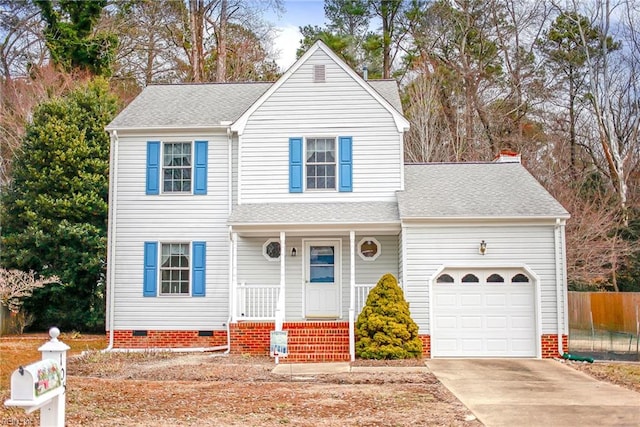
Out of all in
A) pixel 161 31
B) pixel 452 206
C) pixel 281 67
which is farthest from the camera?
pixel 281 67

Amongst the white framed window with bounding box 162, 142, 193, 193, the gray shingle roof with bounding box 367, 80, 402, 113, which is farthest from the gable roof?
the white framed window with bounding box 162, 142, 193, 193

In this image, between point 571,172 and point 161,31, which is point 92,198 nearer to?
point 161,31

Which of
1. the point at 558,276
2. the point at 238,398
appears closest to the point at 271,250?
the point at 558,276

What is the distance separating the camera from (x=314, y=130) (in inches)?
691

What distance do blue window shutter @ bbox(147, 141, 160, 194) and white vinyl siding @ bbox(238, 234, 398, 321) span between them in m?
2.63

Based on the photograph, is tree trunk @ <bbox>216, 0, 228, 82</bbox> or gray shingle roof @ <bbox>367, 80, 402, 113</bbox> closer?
gray shingle roof @ <bbox>367, 80, 402, 113</bbox>

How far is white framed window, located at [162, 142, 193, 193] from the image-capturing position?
706 inches

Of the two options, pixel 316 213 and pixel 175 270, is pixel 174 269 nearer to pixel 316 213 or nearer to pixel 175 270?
pixel 175 270

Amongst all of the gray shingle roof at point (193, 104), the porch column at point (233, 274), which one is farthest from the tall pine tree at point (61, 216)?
the porch column at point (233, 274)

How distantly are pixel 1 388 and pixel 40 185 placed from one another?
11.6m

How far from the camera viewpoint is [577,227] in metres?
26.9

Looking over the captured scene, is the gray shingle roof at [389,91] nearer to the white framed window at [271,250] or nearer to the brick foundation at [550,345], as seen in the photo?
the white framed window at [271,250]

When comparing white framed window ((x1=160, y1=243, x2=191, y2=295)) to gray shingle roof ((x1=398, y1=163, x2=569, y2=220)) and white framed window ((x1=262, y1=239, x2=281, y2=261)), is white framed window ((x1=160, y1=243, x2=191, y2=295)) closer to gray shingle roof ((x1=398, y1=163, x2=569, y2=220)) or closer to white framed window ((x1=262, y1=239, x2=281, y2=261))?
white framed window ((x1=262, y1=239, x2=281, y2=261))

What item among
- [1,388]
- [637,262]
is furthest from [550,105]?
[1,388]
